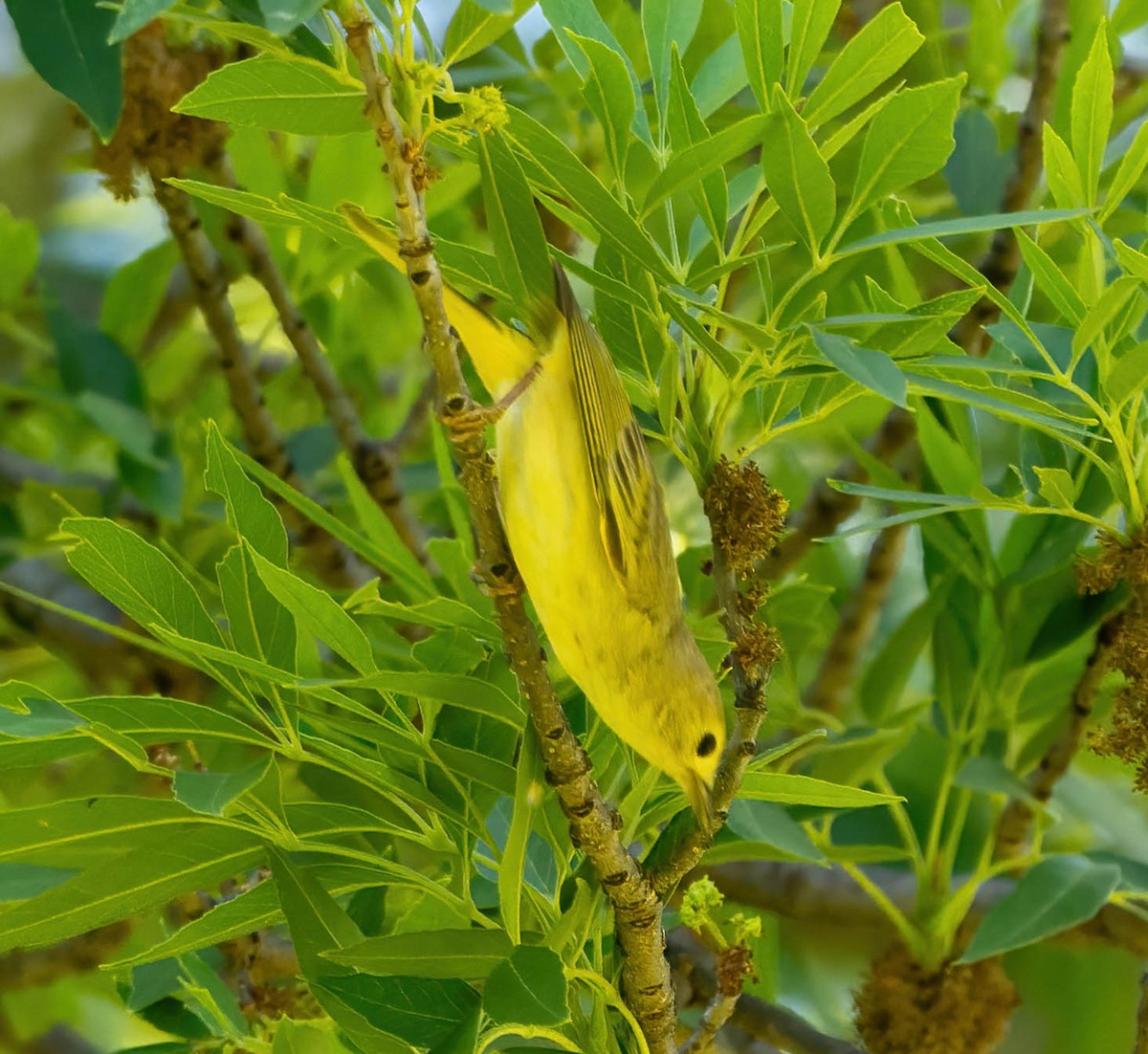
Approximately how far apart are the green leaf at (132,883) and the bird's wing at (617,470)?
259 millimetres

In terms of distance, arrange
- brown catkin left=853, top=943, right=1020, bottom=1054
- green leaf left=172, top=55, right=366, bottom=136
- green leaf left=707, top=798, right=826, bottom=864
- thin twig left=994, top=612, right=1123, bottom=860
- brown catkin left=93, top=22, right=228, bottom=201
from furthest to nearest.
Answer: brown catkin left=93, top=22, right=228, bottom=201 → brown catkin left=853, top=943, right=1020, bottom=1054 → thin twig left=994, top=612, right=1123, bottom=860 → green leaf left=707, top=798, right=826, bottom=864 → green leaf left=172, top=55, right=366, bottom=136

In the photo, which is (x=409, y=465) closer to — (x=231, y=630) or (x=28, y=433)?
(x=28, y=433)

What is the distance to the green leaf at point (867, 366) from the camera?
59 centimetres

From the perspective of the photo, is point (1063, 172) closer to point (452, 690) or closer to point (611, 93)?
point (611, 93)

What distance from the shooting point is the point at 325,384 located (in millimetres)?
1545

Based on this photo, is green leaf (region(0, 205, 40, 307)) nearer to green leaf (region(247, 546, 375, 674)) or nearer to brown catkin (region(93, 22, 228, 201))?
brown catkin (region(93, 22, 228, 201))

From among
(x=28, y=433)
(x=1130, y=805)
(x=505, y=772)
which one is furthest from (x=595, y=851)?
(x=28, y=433)

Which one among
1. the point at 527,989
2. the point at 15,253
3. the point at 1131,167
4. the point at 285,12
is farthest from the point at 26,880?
the point at 15,253

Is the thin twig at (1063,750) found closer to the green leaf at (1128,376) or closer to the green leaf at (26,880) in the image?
the green leaf at (1128,376)

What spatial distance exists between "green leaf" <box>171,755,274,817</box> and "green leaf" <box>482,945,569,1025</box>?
6.1 inches

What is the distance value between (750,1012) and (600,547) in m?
0.59

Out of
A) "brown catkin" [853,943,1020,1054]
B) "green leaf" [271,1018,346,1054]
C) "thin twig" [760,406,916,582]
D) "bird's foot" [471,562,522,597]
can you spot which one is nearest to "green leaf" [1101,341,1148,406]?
"bird's foot" [471,562,522,597]

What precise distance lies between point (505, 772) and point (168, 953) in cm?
22

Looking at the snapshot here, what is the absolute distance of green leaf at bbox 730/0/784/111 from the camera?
0.73 meters
